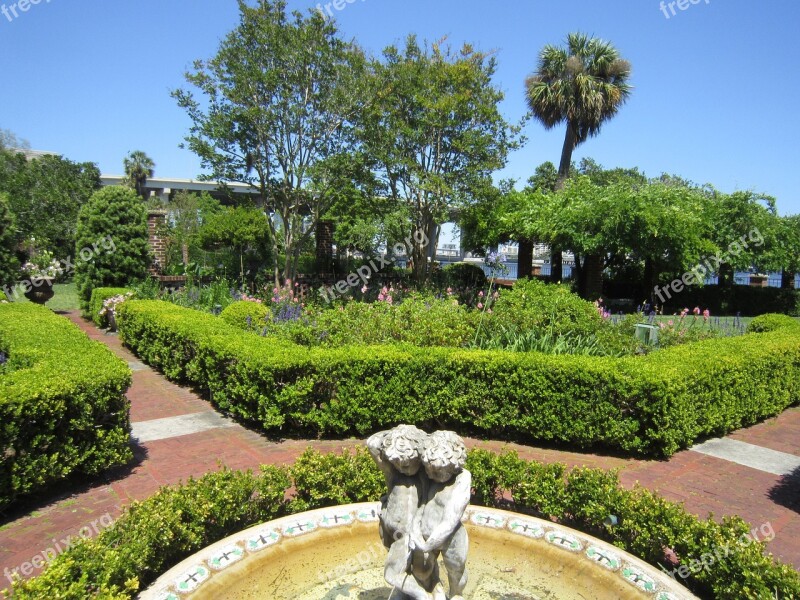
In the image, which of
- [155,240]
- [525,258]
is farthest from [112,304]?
[525,258]

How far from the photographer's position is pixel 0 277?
13805 mm

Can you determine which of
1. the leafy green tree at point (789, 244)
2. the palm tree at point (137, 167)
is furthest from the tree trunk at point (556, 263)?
the palm tree at point (137, 167)

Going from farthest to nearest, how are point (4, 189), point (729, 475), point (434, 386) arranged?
point (4, 189) → point (434, 386) → point (729, 475)

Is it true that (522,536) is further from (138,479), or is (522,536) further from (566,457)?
(138,479)

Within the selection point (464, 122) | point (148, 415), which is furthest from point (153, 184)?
point (148, 415)

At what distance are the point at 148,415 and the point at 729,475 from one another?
22.4 ft

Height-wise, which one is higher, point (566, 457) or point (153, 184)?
point (153, 184)

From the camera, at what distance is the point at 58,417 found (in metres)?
4.52

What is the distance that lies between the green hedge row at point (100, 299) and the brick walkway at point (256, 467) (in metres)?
6.55

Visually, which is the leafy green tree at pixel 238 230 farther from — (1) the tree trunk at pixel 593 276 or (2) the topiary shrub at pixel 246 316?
(1) the tree trunk at pixel 593 276

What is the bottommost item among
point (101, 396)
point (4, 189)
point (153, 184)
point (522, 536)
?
point (522, 536)

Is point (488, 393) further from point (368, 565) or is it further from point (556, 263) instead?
point (556, 263)

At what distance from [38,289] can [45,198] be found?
15438 mm

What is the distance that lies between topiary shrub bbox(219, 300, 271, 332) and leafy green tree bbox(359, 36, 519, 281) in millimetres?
5806
